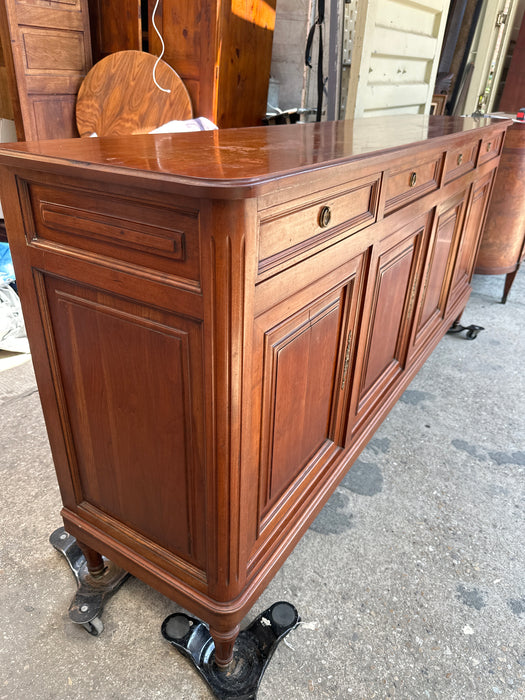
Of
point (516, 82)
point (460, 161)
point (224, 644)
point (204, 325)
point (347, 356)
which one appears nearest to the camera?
point (204, 325)

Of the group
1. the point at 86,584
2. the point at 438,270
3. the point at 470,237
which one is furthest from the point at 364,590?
the point at 470,237

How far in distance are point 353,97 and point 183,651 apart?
2.47 metres

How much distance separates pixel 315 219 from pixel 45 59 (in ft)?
8.03

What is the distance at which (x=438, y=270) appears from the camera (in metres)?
2.22

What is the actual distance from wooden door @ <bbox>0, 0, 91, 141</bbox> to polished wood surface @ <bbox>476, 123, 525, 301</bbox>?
8.09 feet

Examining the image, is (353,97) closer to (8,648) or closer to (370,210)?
(370,210)

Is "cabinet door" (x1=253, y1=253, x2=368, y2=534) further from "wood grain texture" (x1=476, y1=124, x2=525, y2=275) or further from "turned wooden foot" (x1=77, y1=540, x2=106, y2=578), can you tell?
"wood grain texture" (x1=476, y1=124, x2=525, y2=275)

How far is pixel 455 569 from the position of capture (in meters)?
1.52

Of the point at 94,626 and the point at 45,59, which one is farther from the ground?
the point at 45,59

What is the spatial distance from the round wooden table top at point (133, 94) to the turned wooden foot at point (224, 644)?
242 cm

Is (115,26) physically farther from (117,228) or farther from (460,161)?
(117,228)

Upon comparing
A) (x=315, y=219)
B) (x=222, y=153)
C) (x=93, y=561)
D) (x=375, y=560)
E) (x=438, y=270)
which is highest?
(x=222, y=153)

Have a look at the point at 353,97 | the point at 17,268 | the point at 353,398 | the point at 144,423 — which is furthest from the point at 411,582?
the point at 353,97

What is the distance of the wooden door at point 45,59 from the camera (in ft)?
8.22
